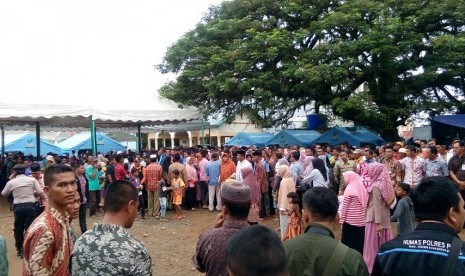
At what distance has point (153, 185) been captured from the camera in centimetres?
1140

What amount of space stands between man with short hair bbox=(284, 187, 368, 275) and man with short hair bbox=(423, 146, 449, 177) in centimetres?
651

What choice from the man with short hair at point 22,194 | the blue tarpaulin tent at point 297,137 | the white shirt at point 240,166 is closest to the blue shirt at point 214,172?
the white shirt at point 240,166

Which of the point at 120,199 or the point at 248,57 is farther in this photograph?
the point at 248,57

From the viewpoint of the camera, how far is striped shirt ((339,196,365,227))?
5793mm

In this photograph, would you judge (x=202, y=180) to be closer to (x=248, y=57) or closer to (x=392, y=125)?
(x=248, y=57)

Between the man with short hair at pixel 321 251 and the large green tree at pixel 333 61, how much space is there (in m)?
11.9

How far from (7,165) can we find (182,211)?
22.3ft

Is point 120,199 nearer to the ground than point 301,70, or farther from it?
nearer to the ground

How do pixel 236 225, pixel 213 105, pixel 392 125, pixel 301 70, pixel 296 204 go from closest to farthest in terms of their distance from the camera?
pixel 236 225
pixel 296 204
pixel 301 70
pixel 392 125
pixel 213 105

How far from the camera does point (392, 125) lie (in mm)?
15859

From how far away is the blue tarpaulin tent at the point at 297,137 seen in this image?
1675 cm

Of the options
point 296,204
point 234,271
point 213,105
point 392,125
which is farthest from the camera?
point 213,105

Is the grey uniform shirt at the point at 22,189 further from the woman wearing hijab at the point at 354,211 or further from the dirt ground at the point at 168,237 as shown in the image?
the woman wearing hijab at the point at 354,211

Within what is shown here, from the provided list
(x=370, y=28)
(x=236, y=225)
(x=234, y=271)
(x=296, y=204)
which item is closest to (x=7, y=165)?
(x=296, y=204)
